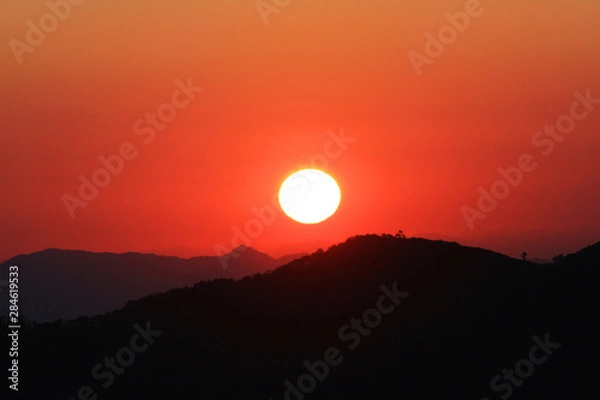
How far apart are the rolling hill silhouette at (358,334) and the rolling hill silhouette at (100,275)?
94356mm

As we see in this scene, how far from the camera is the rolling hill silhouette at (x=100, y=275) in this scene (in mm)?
139000

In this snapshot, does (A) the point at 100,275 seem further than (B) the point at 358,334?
Yes

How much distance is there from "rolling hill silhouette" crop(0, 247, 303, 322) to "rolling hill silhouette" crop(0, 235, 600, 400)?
9436 cm

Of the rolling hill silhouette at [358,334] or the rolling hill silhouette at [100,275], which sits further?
the rolling hill silhouette at [100,275]

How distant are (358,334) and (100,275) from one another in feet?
423

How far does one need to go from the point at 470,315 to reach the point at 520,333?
215cm

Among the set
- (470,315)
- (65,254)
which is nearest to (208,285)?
(470,315)

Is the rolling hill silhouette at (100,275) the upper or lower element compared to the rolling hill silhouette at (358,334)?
upper

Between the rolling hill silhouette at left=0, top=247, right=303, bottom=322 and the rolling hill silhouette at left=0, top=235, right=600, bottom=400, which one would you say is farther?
the rolling hill silhouette at left=0, top=247, right=303, bottom=322

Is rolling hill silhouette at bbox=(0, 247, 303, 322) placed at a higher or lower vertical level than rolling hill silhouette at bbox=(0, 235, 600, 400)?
higher

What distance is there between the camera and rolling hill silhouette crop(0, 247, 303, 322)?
5472 inches

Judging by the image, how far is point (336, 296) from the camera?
3441 cm

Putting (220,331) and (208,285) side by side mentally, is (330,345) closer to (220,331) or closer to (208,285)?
(220,331)

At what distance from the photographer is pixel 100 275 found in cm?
15438
